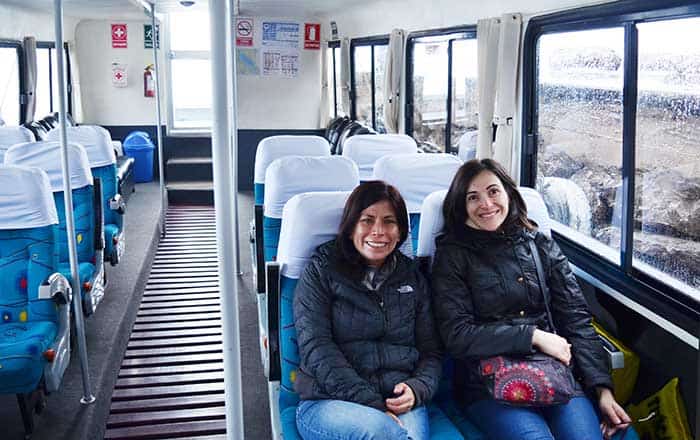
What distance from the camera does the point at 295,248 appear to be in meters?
2.66

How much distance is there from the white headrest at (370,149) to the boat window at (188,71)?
17.2ft

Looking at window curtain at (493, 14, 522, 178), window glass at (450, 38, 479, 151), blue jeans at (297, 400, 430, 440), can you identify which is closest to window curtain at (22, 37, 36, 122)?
window glass at (450, 38, 479, 151)

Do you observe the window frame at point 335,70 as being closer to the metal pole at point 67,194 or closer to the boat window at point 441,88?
the boat window at point 441,88

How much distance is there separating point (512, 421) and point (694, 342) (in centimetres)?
71

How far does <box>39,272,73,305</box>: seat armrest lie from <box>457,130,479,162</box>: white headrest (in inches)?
111

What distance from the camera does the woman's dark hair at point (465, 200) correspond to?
269 cm

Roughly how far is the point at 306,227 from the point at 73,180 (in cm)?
218

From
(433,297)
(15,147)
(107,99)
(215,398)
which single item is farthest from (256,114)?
(433,297)

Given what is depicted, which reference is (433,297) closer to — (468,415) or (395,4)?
(468,415)

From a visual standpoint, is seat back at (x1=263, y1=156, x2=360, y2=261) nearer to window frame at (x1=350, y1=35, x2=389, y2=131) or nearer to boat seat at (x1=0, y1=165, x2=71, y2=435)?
boat seat at (x1=0, y1=165, x2=71, y2=435)

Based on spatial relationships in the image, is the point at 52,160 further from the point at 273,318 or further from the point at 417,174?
the point at 273,318

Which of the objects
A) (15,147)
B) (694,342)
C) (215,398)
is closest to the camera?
(694,342)

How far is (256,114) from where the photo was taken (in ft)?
31.2

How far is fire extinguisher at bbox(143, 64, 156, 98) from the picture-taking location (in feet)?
32.6
